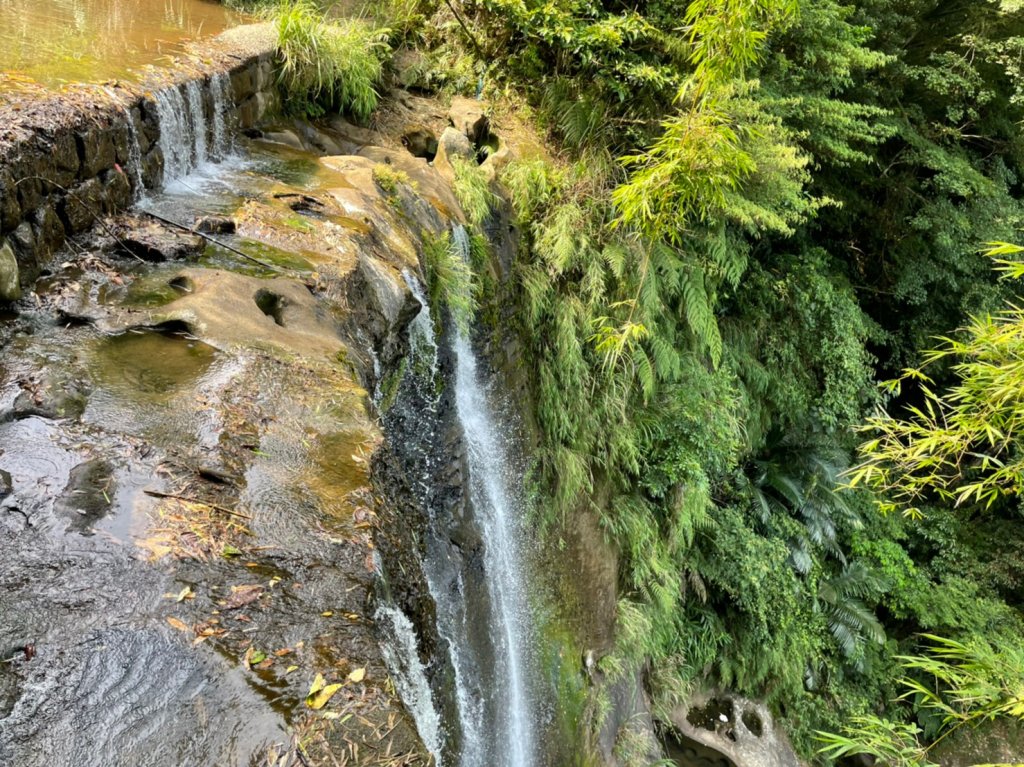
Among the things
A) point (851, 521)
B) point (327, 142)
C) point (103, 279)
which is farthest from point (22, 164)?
point (851, 521)

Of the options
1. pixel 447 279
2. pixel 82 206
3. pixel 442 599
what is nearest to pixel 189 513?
pixel 82 206

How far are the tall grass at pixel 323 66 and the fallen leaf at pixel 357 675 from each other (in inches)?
242

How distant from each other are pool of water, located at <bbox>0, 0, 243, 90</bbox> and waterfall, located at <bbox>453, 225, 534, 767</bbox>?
9.74 ft

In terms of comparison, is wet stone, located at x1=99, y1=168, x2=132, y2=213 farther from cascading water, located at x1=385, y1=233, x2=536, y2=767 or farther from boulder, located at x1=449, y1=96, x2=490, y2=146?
boulder, located at x1=449, y1=96, x2=490, y2=146

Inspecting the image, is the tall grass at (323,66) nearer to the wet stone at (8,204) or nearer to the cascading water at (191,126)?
the cascading water at (191,126)

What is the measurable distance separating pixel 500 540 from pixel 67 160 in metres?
4.06

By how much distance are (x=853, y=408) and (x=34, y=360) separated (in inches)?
316

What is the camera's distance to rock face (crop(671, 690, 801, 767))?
21.1ft

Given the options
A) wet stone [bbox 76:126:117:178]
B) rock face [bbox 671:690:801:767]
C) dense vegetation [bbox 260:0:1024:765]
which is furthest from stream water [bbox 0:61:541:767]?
rock face [bbox 671:690:801:767]

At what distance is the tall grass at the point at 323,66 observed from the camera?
615cm

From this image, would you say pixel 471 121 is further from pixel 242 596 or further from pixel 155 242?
pixel 242 596

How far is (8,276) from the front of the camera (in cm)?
288

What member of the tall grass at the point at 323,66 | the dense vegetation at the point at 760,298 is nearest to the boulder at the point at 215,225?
the dense vegetation at the point at 760,298

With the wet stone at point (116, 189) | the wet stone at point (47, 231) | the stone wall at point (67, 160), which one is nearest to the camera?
the stone wall at point (67, 160)
